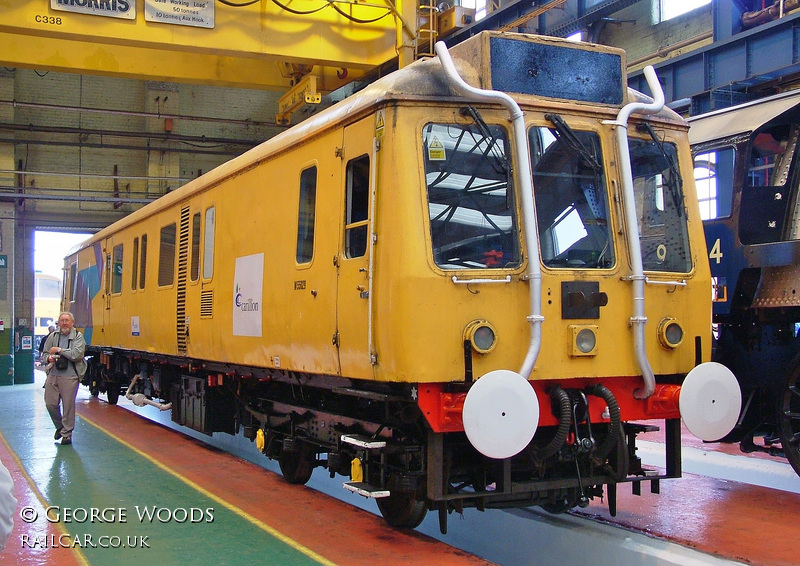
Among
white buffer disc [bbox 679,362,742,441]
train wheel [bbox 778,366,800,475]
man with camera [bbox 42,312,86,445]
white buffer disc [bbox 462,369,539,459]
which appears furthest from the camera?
man with camera [bbox 42,312,86,445]

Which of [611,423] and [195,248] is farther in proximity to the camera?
[195,248]

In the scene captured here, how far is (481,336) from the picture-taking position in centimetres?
569

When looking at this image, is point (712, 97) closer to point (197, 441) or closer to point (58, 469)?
point (197, 441)

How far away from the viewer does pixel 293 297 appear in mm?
7086

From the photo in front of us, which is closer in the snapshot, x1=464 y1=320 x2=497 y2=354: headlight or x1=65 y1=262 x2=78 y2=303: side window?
x1=464 y1=320 x2=497 y2=354: headlight

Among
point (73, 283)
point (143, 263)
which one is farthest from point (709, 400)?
point (73, 283)

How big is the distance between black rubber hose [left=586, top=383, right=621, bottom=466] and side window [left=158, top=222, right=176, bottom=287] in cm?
624

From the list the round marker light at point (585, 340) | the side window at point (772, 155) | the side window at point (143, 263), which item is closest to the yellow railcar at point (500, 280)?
the round marker light at point (585, 340)

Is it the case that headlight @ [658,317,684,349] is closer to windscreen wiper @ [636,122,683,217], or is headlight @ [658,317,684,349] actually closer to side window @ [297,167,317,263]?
windscreen wiper @ [636,122,683,217]

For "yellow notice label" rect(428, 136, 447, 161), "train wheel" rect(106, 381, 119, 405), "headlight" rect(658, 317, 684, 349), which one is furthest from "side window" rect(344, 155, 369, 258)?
"train wheel" rect(106, 381, 119, 405)

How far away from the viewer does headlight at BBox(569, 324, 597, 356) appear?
5871 millimetres

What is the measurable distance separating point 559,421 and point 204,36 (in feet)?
30.0

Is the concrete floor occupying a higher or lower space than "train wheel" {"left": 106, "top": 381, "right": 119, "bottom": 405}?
lower

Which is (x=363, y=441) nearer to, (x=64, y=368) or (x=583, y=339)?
(x=583, y=339)
